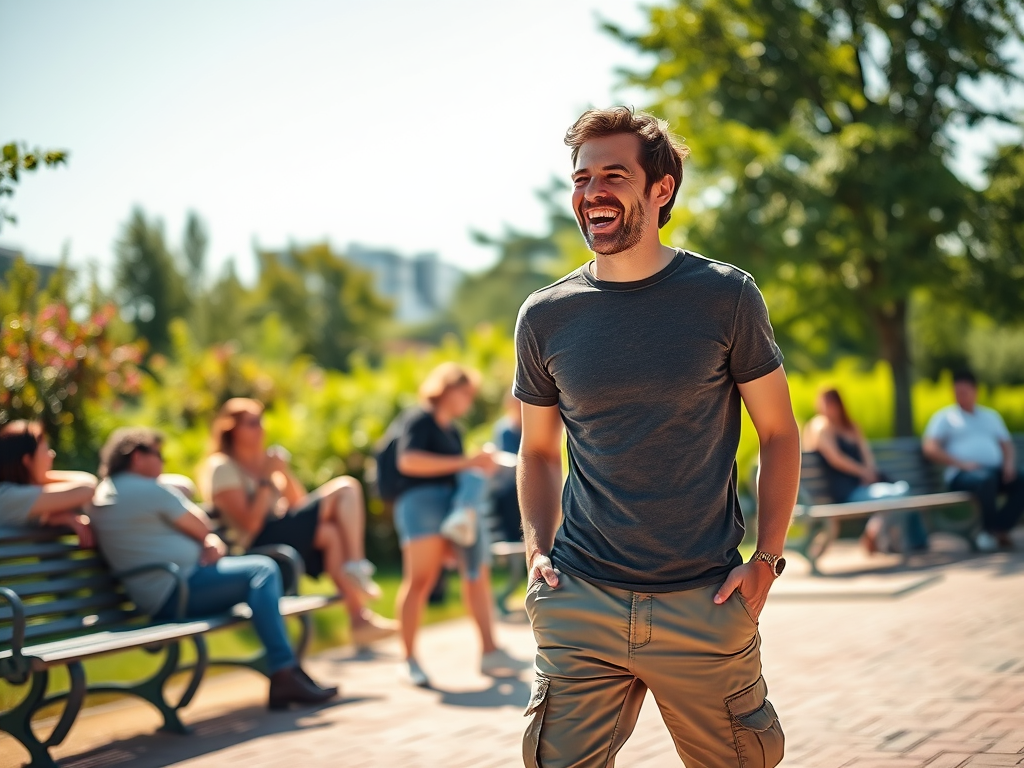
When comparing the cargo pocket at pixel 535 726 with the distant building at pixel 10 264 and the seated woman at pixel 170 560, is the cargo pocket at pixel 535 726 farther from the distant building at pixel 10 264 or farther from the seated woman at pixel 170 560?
the distant building at pixel 10 264

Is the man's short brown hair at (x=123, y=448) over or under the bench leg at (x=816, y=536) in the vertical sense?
over

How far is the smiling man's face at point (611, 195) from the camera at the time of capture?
298 cm

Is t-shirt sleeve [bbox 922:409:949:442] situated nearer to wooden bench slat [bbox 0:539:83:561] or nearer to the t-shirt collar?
wooden bench slat [bbox 0:539:83:561]

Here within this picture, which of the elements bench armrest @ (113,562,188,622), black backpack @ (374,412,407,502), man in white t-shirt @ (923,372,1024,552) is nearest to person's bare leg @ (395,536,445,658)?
black backpack @ (374,412,407,502)

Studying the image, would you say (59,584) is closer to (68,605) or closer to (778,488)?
(68,605)

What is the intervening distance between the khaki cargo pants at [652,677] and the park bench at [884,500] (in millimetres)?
6495

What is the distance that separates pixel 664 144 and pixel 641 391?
68 cm

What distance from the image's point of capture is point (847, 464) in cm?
1106

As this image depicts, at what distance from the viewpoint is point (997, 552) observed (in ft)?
36.7

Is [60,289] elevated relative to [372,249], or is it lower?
lower

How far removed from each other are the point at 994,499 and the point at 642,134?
949 cm

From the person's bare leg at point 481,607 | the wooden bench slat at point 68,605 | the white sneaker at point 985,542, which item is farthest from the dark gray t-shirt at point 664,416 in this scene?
the white sneaker at point 985,542

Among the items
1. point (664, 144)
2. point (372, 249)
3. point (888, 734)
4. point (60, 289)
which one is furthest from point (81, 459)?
point (372, 249)

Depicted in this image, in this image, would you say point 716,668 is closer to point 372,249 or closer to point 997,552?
point 997,552
